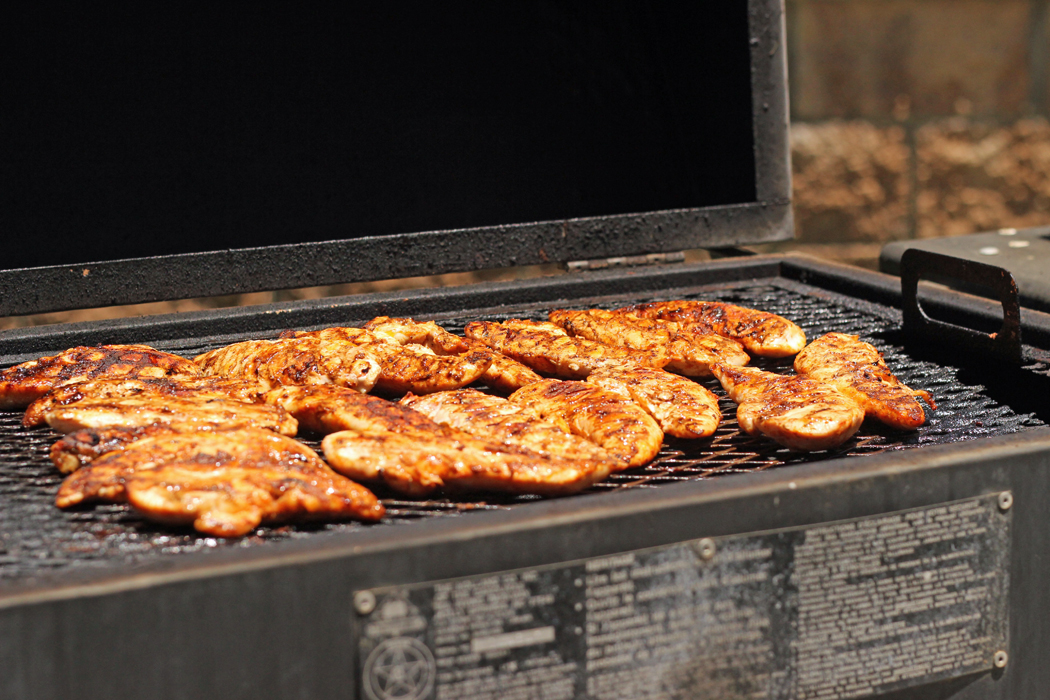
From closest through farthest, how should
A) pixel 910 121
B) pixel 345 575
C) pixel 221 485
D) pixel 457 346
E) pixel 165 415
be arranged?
pixel 345 575
pixel 221 485
pixel 165 415
pixel 457 346
pixel 910 121

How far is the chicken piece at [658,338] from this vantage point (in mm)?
2318

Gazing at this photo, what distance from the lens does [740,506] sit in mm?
1472

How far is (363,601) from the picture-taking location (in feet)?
4.37

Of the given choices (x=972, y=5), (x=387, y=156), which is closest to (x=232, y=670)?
(x=387, y=156)

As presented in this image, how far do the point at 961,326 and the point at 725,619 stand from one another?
4.43 feet

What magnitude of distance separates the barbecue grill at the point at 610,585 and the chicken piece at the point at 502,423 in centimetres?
9

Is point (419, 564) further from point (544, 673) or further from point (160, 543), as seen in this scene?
point (160, 543)

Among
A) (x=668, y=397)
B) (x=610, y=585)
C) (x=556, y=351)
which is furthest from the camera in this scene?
(x=556, y=351)

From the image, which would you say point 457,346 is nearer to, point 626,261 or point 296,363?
point 296,363

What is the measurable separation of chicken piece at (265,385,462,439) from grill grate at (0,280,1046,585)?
86 millimetres

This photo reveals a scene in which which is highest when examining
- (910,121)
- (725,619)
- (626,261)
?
(910,121)

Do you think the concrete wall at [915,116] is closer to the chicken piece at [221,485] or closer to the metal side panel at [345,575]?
the metal side panel at [345,575]

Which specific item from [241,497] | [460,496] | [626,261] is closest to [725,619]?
[460,496]

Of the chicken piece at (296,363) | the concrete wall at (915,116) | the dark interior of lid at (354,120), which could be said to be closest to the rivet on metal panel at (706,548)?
the chicken piece at (296,363)
